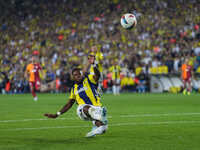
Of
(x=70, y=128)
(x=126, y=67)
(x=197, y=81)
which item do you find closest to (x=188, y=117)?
(x=70, y=128)

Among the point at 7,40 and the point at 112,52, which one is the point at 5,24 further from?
the point at 112,52

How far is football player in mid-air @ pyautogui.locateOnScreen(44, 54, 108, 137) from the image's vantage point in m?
9.14

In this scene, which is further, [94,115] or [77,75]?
[77,75]

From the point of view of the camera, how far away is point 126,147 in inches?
309

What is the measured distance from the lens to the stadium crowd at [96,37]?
35.1 m

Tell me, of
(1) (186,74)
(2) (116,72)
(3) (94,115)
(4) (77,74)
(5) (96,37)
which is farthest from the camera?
(5) (96,37)

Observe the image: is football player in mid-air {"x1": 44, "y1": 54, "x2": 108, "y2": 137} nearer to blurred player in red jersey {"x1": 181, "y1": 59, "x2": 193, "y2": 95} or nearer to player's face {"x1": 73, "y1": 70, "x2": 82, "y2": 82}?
player's face {"x1": 73, "y1": 70, "x2": 82, "y2": 82}

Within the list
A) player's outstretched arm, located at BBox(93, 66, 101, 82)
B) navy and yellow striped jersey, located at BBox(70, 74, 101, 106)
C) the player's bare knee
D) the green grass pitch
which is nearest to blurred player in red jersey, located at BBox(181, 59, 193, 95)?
the green grass pitch

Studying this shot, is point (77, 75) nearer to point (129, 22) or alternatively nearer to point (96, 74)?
point (96, 74)

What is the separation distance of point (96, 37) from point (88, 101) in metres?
31.2

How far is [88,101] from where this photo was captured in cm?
942

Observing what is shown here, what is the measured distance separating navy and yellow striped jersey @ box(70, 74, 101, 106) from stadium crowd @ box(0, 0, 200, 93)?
79.6ft

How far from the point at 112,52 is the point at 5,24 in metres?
13.8

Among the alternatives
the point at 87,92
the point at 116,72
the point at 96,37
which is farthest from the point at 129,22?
the point at 96,37
